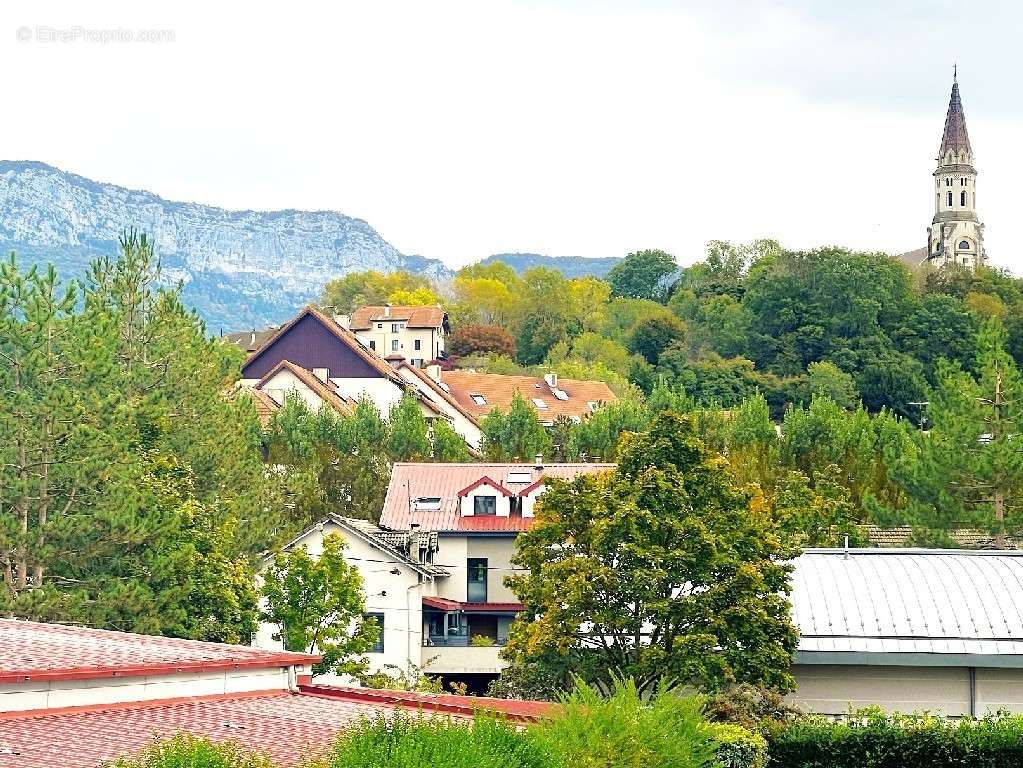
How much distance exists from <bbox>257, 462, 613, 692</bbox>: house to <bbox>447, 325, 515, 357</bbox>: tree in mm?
76720

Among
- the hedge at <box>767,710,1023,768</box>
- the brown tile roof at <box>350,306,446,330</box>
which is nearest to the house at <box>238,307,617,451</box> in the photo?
the brown tile roof at <box>350,306,446,330</box>

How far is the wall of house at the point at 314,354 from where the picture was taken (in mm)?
98875

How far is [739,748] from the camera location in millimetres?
23031

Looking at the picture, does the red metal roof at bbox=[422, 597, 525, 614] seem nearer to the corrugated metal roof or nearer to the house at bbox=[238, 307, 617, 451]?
the corrugated metal roof

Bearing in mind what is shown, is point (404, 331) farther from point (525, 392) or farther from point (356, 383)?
point (356, 383)

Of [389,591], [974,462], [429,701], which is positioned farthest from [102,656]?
[974,462]

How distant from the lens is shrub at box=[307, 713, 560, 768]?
1430cm

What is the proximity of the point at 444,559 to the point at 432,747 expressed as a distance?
40.9 m

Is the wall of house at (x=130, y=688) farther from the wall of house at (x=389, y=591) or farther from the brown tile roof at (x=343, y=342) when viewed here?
the brown tile roof at (x=343, y=342)

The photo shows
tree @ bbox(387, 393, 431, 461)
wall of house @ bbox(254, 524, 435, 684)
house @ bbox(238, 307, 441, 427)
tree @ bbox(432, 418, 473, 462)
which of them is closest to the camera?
wall of house @ bbox(254, 524, 435, 684)

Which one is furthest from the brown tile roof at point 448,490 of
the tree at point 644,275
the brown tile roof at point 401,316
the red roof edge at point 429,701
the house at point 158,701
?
the tree at point 644,275

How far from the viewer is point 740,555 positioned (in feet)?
101

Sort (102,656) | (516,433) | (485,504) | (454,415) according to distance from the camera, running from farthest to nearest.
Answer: (454,415)
(516,433)
(485,504)
(102,656)

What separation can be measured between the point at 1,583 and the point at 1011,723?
2347 cm
